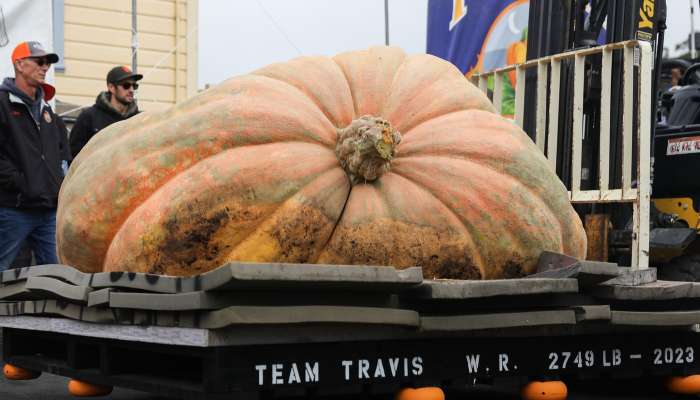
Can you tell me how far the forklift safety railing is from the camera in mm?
5605

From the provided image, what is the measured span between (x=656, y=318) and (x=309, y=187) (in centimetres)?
143

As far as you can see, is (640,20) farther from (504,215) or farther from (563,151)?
(504,215)

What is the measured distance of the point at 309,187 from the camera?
3.75 meters

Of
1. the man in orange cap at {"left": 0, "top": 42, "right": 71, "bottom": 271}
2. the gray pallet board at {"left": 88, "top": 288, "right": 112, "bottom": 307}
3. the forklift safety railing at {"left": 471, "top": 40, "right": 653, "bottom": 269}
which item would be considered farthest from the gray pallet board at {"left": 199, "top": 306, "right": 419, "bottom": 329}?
the man in orange cap at {"left": 0, "top": 42, "right": 71, "bottom": 271}

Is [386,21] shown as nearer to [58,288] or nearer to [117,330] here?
[58,288]

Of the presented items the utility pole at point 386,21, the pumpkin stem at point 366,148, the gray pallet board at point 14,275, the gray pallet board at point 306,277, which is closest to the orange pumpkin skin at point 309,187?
the pumpkin stem at point 366,148

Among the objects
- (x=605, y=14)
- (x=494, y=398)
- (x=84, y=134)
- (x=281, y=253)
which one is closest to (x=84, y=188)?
(x=281, y=253)

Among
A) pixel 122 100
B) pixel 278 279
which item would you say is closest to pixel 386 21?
pixel 122 100

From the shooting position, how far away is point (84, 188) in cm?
393

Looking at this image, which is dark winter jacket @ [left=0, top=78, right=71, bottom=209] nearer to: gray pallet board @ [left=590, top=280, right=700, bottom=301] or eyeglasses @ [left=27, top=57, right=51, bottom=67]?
eyeglasses @ [left=27, top=57, right=51, bottom=67]

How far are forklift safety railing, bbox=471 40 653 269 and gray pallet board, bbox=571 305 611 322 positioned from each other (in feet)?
5.55

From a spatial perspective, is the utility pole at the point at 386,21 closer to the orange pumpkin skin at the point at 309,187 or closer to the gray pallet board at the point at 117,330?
the orange pumpkin skin at the point at 309,187

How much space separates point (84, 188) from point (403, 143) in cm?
115

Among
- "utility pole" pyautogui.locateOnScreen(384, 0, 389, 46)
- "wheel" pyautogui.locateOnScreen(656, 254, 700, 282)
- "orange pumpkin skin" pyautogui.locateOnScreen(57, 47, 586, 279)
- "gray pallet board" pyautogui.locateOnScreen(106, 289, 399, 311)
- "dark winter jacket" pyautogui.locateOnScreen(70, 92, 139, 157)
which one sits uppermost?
"utility pole" pyautogui.locateOnScreen(384, 0, 389, 46)
